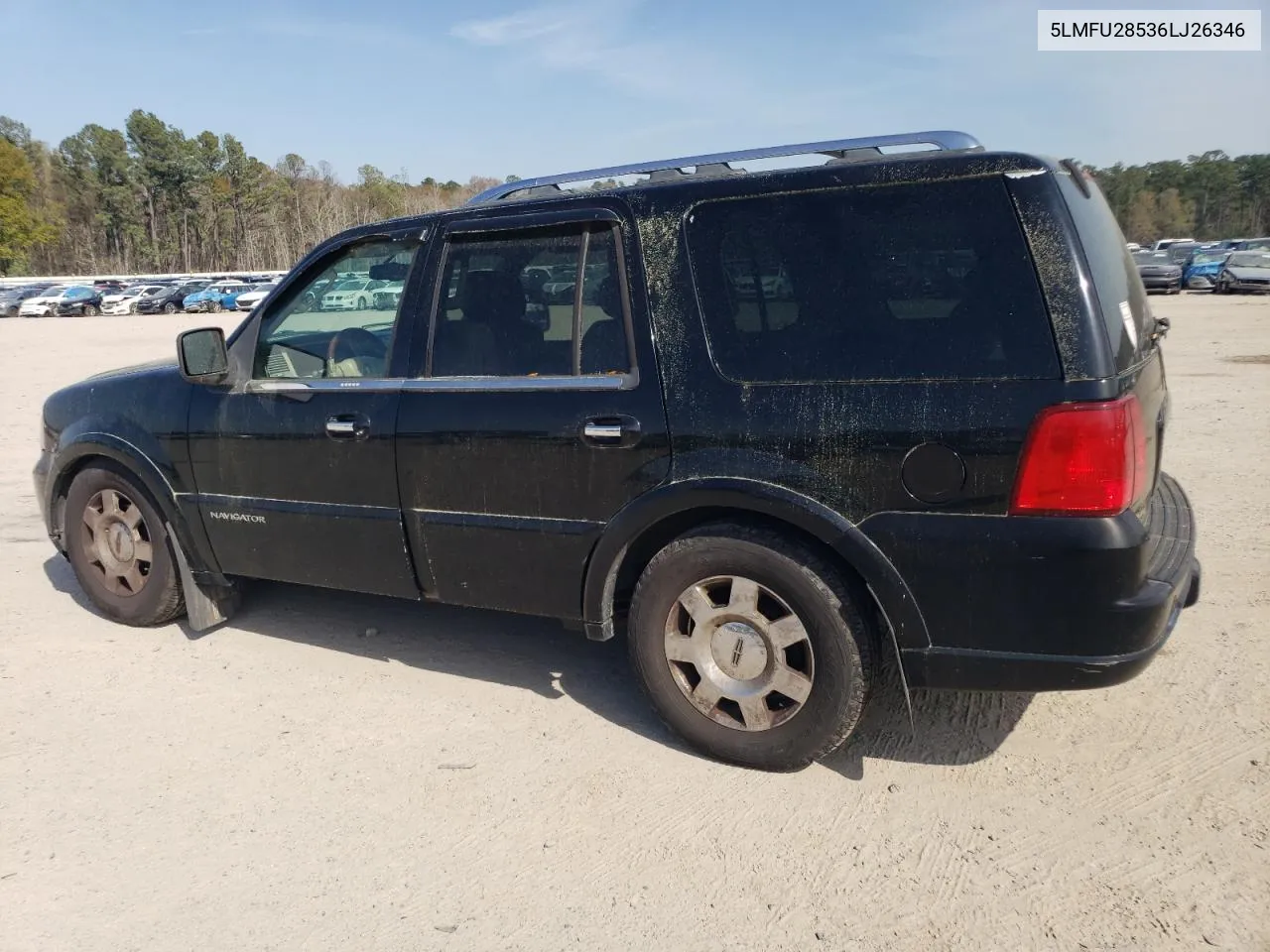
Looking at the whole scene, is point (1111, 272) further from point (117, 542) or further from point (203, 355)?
point (117, 542)

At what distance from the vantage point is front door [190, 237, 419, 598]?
412 centimetres

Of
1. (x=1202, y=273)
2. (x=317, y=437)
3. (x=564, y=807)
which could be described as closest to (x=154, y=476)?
(x=317, y=437)

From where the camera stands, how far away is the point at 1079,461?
287cm

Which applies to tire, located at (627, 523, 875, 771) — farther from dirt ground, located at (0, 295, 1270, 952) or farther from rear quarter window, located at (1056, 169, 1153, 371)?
rear quarter window, located at (1056, 169, 1153, 371)

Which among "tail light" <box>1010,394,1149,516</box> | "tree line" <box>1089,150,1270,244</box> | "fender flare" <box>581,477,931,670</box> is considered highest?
"tree line" <box>1089,150,1270,244</box>

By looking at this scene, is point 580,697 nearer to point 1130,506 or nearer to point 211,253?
point 1130,506

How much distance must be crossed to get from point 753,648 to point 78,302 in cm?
5260

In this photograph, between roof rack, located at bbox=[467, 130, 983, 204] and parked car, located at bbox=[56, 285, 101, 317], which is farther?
parked car, located at bbox=[56, 285, 101, 317]

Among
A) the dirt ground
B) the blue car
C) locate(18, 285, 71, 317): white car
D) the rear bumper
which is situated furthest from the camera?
the blue car

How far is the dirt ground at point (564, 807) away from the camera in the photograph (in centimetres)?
278

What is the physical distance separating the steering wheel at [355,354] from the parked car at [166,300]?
1964 inches

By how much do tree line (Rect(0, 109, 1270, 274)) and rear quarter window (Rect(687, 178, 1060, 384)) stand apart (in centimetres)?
9754

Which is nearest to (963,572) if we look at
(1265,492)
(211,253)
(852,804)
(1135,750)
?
(852,804)

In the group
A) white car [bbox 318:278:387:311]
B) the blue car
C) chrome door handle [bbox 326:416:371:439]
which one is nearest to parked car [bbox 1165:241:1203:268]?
white car [bbox 318:278:387:311]
